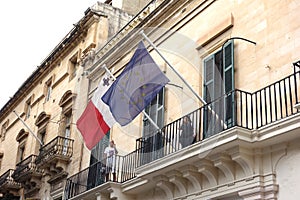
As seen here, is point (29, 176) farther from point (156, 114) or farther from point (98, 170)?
point (156, 114)

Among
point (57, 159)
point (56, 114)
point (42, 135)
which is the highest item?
point (56, 114)

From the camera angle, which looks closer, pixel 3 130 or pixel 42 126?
pixel 42 126

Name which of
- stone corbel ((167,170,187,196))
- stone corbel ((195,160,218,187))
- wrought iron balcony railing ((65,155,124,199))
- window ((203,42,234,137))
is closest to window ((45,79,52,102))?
wrought iron balcony railing ((65,155,124,199))

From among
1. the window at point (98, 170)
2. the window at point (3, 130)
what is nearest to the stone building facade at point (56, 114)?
the window at point (98, 170)

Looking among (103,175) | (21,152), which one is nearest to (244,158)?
(103,175)

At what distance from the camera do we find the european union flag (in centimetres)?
1083

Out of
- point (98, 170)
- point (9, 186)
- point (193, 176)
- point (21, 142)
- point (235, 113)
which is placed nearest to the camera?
point (235, 113)

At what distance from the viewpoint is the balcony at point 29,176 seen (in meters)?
18.9

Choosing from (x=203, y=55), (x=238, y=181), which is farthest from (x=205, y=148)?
(x=203, y=55)

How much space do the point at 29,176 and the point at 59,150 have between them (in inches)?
→ 104

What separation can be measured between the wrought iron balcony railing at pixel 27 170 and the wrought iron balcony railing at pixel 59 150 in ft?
3.38

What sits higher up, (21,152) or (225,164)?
(21,152)

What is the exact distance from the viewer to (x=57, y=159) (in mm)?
17062

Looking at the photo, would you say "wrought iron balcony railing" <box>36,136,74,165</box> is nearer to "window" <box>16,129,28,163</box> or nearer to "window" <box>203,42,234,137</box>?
"window" <box>16,129,28,163</box>
